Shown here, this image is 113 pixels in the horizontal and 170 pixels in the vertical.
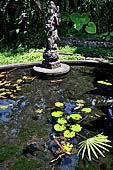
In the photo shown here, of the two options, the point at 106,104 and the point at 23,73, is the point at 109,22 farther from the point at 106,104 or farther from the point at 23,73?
the point at 106,104

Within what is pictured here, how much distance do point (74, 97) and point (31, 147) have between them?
137 cm

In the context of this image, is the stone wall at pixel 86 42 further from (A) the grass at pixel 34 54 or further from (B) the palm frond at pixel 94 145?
(B) the palm frond at pixel 94 145

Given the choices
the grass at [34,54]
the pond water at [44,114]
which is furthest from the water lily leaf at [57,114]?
the grass at [34,54]

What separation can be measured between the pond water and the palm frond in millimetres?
71

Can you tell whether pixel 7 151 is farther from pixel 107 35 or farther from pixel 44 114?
pixel 107 35

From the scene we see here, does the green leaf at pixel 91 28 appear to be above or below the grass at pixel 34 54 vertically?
above

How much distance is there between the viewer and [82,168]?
5.65ft

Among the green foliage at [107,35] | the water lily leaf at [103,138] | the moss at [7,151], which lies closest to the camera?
the moss at [7,151]

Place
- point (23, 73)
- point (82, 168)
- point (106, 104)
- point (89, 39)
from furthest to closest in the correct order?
point (89, 39) → point (23, 73) → point (106, 104) → point (82, 168)

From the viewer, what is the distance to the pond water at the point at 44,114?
1806 millimetres

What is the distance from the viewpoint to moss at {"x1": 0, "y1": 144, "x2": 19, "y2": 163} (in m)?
1.88

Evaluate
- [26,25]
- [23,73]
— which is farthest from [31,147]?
[26,25]

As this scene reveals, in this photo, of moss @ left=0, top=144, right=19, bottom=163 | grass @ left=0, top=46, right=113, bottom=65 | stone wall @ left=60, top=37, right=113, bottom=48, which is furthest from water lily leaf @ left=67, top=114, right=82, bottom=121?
stone wall @ left=60, top=37, right=113, bottom=48

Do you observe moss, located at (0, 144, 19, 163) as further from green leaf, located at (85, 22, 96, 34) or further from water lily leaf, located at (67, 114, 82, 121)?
green leaf, located at (85, 22, 96, 34)
